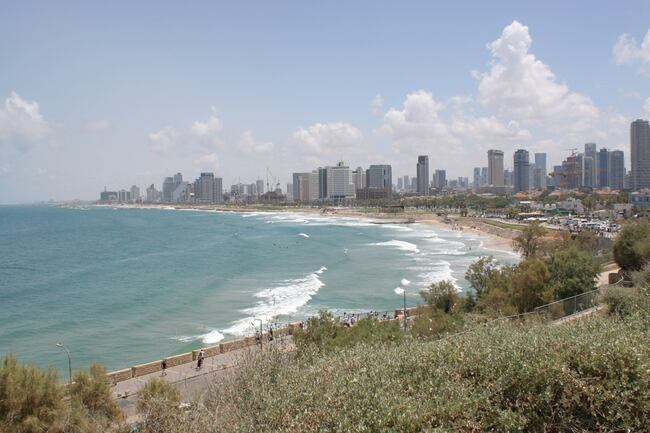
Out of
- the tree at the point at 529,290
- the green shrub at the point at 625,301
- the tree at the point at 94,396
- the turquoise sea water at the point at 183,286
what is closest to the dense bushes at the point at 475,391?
the green shrub at the point at 625,301

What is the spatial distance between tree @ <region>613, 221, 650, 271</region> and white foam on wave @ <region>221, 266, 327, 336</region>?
67.4 ft

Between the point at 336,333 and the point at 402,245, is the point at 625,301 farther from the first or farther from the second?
the point at 402,245

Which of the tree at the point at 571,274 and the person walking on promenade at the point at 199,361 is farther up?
the tree at the point at 571,274

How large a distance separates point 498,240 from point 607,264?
41.7 meters

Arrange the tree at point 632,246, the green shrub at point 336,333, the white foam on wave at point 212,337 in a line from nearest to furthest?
the green shrub at point 336,333 → the tree at point 632,246 → the white foam on wave at point 212,337

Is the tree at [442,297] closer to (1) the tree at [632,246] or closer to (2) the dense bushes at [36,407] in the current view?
(1) the tree at [632,246]

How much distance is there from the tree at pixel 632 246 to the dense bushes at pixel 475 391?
69.7ft

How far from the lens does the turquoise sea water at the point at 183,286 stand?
30.4 metres

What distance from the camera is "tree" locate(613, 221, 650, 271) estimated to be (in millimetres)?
28059

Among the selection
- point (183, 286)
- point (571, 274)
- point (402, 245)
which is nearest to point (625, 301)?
point (571, 274)

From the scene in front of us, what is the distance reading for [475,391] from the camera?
318 inches

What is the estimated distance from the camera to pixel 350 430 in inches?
277

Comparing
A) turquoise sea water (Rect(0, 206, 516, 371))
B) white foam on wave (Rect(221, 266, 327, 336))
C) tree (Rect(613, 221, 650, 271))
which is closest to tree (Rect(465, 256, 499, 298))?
tree (Rect(613, 221, 650, 271))

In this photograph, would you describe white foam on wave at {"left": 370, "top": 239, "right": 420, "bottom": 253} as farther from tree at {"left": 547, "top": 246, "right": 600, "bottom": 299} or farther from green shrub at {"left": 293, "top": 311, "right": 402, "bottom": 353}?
green shrub at {"left": 293, "top": 311, "right": 402, "bottom": 353}
